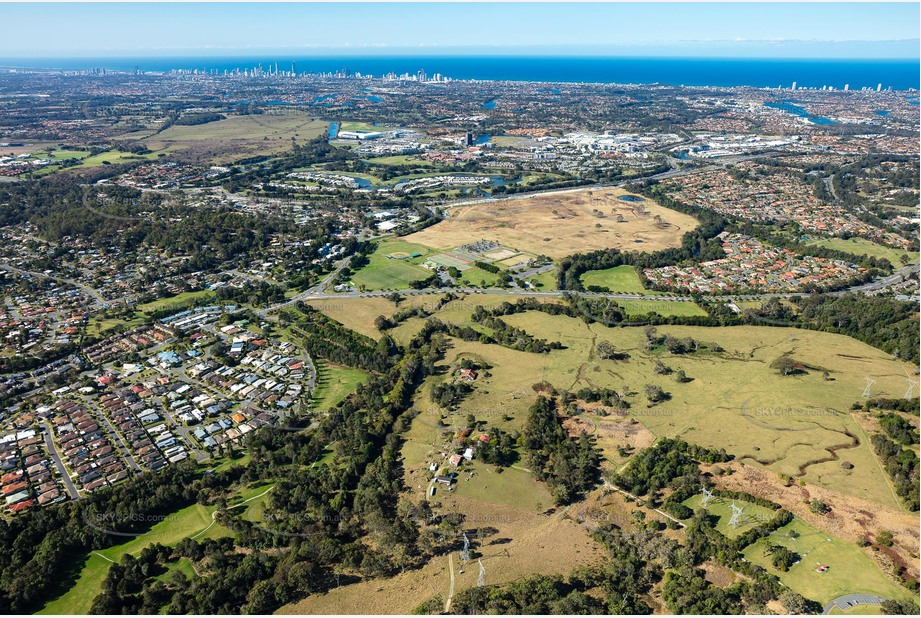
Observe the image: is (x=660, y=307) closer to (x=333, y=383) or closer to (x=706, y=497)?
(x=706, y=497)

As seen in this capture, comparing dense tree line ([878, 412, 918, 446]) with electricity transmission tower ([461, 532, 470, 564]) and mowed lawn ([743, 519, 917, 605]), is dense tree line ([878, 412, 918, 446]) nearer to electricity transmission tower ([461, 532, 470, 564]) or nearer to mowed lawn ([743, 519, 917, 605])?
mowed lawn ([743, 519, 917, 605])

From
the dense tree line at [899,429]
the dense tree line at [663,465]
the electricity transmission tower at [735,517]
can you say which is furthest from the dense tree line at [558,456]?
the dense tree line at [899,429]

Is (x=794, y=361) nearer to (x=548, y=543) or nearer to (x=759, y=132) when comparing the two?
(x=548, y=543)

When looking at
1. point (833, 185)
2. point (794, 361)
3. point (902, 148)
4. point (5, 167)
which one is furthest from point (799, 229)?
point (5, 167)

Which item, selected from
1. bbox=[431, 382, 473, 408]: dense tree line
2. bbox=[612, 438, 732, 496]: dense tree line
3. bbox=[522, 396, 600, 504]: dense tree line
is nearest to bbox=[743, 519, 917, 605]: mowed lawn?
bbox=[612, 438, 732, 496]: dense tree line

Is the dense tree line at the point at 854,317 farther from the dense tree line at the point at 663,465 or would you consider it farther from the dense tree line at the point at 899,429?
the dense tree line at the point at 663,465

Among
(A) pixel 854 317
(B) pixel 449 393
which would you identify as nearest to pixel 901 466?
(A) pixel 854 317
